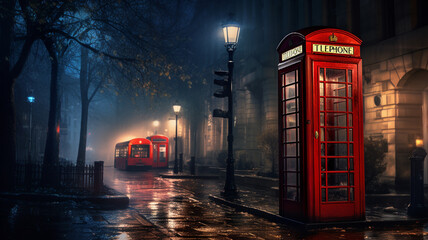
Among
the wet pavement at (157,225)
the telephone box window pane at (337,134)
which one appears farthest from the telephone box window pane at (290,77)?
the wet pavement at (157,225)

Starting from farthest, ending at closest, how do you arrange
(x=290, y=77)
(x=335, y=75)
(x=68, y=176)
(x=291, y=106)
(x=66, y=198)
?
(x=68, y=176), (x=66, y=198), (x=290, y=77), (x=291, y=106), (x=335, y=75)

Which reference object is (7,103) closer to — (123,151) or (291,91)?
(291,91)

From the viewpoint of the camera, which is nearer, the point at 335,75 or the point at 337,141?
the point at 337,141

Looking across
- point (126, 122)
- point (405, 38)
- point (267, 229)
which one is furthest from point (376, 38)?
point (126, 122)

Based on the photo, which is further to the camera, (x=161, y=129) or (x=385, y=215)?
(x=161, y=129)

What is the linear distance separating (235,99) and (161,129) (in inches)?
1005

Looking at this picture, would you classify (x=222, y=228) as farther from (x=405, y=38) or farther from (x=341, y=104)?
(x=405, y=38)

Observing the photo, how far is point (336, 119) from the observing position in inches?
339

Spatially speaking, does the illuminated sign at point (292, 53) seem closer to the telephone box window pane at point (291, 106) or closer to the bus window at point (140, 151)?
the telephone box window pane at point (291, 106)

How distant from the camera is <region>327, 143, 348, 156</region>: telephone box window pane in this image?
8523mm

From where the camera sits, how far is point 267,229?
27.0ft

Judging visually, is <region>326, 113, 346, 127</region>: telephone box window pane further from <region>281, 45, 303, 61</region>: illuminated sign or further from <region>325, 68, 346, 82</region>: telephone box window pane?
<region>281, 45, 303, 61</region>: illuminated sign

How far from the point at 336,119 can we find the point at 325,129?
371 mm

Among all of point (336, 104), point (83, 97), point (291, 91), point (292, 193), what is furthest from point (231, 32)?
point (83, 97)
